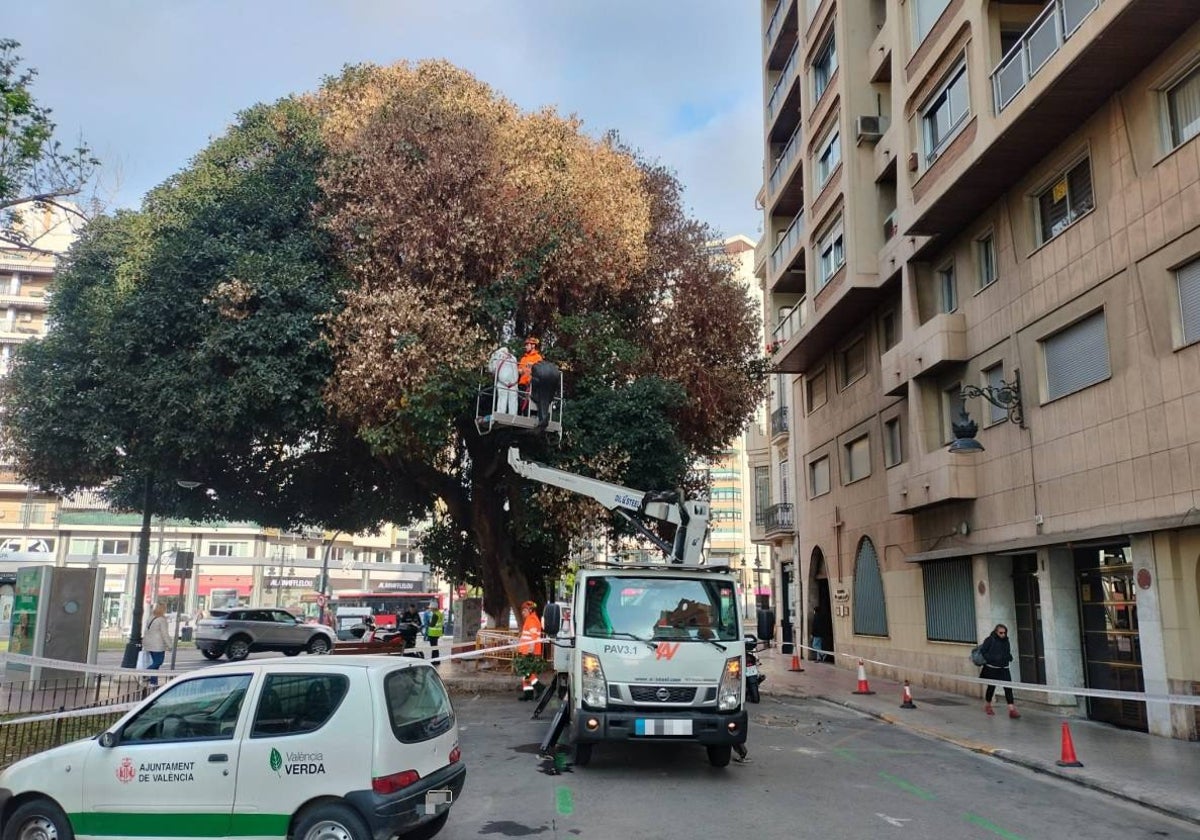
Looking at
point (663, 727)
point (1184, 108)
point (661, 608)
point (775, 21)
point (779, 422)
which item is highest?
point (775, 21)

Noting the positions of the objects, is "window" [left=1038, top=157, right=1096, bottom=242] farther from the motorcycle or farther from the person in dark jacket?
the motorcycle

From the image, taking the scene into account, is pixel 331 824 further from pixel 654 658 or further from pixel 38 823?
pixel 654 658

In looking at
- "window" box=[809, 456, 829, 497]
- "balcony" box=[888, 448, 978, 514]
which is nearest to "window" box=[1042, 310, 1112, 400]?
"balcony" box=[888, 448, 978, 514]

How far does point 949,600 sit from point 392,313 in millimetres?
12545

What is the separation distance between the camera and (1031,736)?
40.6 feet

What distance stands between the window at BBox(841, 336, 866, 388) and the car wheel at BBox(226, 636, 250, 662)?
65.2 feet

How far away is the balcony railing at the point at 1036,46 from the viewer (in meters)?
12.9

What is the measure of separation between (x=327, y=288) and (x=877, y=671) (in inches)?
630

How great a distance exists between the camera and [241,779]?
5.98m

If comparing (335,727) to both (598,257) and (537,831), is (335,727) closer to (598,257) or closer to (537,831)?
(537,831)

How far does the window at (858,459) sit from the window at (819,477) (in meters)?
2.01

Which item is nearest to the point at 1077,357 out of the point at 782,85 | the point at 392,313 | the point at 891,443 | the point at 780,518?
the point at 891,443

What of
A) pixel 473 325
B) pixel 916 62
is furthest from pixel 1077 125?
pixel 473 325

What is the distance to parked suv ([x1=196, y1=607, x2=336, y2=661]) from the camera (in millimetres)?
27719
